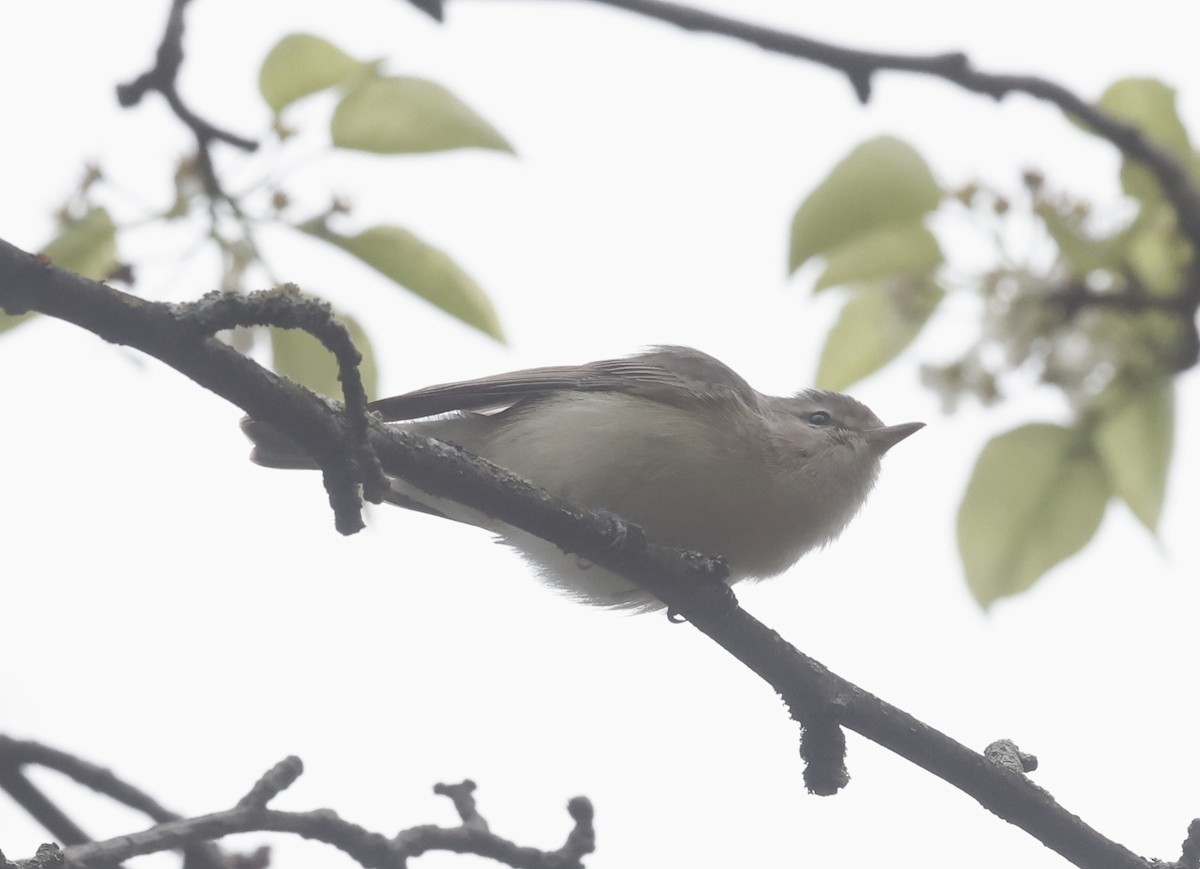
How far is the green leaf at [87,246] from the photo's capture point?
10.2ft

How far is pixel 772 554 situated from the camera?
14.5ft

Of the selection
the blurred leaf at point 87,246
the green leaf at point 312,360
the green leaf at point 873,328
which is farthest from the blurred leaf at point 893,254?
the blurred leaf at point 87,246

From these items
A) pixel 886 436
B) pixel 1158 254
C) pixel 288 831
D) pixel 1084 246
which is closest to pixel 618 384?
pixel 886 436

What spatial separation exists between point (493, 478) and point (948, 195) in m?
1.33

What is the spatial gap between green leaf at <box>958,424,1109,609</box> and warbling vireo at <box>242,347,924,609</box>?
4.22 feet

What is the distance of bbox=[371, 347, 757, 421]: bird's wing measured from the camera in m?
4.15

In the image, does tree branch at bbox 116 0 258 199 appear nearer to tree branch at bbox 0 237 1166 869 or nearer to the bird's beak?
tree branch at bbox 0 237 1166 869

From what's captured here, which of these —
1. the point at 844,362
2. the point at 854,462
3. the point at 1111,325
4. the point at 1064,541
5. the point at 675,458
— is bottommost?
the point at 1064,541

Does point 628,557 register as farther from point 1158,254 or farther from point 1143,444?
point 1158,254

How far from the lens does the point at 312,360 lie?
3.12 metres

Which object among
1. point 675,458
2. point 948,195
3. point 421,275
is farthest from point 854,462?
point 421,275

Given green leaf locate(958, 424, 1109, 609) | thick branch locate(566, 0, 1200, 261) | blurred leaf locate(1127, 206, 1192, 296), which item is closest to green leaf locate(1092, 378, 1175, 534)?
green leaf locate(958, 424, 1109, 609)

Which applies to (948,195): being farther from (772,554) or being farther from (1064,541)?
(772,554)

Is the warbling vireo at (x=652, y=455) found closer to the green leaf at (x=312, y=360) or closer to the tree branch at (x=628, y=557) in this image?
the green leaf at (x=312, y=360)
